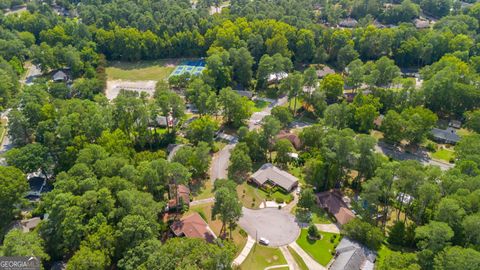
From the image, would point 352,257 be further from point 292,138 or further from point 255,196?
point 292,138

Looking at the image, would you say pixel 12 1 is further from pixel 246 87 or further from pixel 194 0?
pixel 246 87

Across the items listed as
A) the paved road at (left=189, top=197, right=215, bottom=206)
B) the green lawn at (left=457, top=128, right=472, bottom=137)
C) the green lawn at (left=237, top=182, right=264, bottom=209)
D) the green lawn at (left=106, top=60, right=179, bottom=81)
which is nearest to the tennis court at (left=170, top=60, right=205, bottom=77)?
the green lawn at (left=106, top=60, right=179, bottom=81)

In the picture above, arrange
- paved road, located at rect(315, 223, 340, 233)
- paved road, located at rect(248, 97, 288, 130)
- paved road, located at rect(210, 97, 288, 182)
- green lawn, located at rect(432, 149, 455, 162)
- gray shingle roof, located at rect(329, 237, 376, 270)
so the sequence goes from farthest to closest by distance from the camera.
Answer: paved road, located at rect(248, 97, 288, 130) → green lawn, located at rect(432, 149, 455, 162) → paved road, located at rect(210, 97, 288, 182) → paved road, located at rect(315, 223, 340, 233) → gray shingle roof, located at rect(329, 237, 376, 270)

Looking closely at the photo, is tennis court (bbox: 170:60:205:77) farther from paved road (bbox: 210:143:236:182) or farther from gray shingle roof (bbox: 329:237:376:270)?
gray shingle roof (bbox: 329:237:376:270)

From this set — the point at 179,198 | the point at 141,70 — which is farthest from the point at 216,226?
the point at 141,70

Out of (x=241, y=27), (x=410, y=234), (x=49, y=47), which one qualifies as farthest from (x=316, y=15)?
(x=410, y=234)

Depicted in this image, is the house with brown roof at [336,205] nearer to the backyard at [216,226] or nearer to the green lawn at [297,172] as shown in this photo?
the green lawn at [297,172]

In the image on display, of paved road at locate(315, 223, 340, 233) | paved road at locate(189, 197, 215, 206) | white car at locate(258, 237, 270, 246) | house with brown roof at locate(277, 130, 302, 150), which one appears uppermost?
house with brown roof at locate(277, 130, 302, 150)
